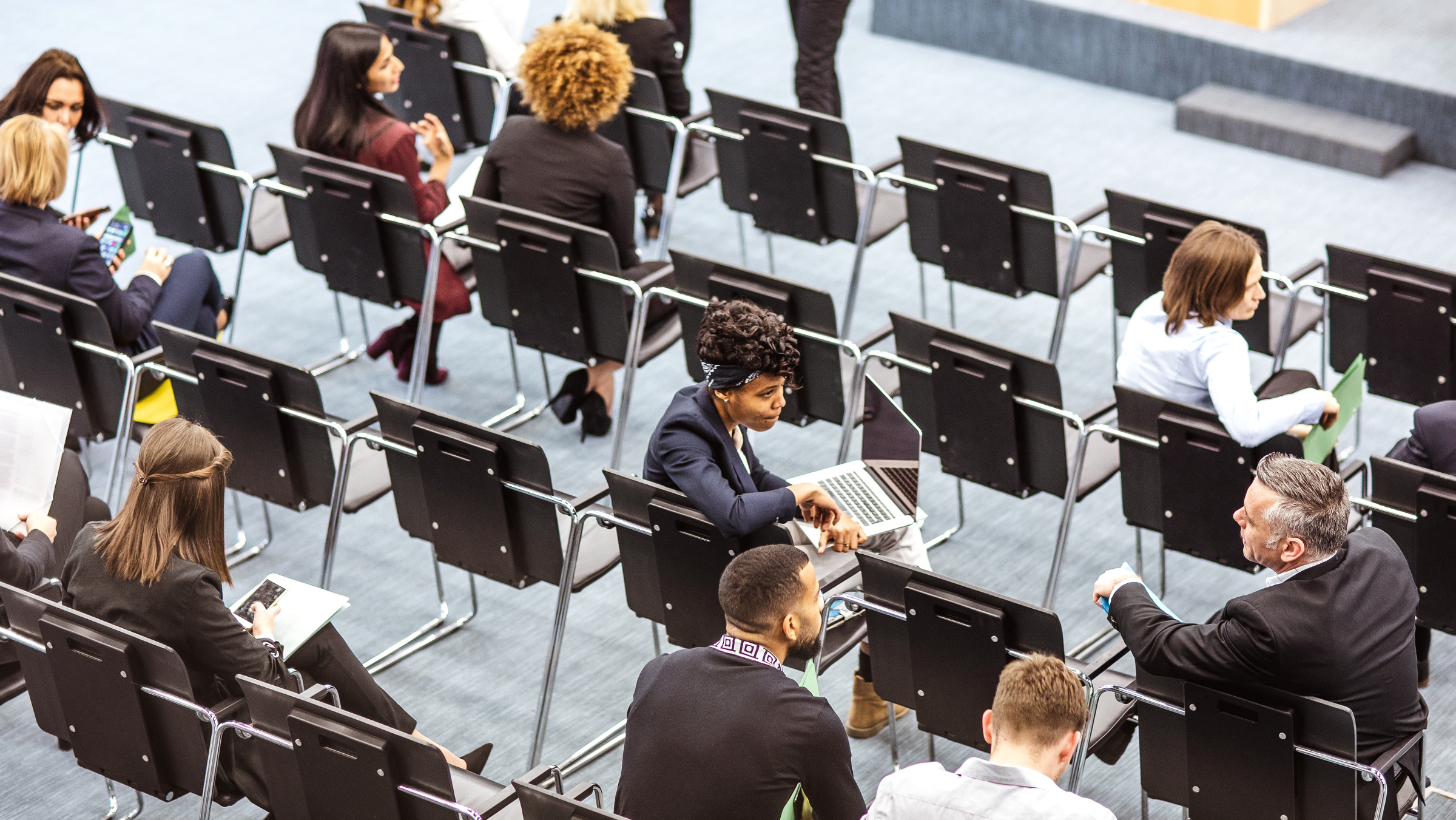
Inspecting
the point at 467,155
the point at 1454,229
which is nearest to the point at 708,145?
the point at 467,155

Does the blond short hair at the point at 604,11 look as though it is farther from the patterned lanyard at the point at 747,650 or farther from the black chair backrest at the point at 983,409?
the patterned lanyard at the point at 747,650

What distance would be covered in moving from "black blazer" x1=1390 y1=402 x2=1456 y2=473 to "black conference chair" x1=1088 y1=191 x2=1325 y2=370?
905 mm

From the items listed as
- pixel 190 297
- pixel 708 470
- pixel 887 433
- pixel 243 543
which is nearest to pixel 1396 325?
pixel 887 433

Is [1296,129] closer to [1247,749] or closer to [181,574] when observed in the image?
[1247,749]

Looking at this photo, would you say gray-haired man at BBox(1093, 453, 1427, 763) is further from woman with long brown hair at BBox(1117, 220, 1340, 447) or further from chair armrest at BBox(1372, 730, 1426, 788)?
woman with long brown hair at BBox(1117, 220, 1340, 447)

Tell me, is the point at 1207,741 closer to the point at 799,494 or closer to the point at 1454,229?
the point at 799,494

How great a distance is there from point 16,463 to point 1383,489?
319 centimetres

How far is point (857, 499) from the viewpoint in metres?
3.81

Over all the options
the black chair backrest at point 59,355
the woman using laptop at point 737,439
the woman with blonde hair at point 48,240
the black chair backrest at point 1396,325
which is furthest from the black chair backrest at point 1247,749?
the woman with blonde hair at point 48,240

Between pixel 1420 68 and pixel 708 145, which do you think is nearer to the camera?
pixel 708 145

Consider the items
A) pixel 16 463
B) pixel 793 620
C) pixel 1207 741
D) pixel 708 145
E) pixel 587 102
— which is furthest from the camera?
pixel 708 145

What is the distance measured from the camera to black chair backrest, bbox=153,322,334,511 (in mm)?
4082

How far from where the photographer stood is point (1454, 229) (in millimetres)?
6594

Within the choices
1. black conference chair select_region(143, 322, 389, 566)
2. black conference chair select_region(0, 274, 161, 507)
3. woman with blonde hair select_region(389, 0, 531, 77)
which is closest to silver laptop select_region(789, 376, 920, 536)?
black conference chair select_region(143, 322, 389, 566)
